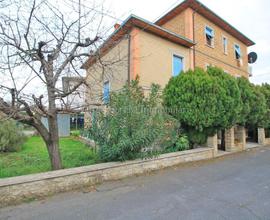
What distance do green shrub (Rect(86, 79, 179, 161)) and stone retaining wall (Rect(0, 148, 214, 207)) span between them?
291 mm

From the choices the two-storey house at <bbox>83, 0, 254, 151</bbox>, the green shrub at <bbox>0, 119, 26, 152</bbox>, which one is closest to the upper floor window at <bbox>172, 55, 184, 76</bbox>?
the two-storey house at <bbox>83, 0, 254, 151</bbox>

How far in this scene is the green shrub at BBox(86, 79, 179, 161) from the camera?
4902 mm

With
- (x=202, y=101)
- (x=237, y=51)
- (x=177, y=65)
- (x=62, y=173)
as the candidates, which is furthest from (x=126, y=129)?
(x=237, y=51)

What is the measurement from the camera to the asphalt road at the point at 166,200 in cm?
298

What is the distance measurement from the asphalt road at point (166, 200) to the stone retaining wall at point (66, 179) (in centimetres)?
19

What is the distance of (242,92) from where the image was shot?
8031mm

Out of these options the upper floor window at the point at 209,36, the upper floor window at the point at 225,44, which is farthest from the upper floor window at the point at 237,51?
the upper floor window at the point at 209,36

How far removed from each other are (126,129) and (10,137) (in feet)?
19.1

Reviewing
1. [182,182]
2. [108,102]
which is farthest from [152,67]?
[182,182]

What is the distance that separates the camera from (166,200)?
3.48 m

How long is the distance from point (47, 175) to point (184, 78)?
17.8 ft

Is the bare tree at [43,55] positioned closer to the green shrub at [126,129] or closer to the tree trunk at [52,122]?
the tree trunk at [52,122]

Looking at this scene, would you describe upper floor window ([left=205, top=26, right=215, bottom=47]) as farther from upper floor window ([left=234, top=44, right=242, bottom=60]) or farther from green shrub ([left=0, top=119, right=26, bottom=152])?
green shrub ([left=0, top=119, right=26, bottom=152])

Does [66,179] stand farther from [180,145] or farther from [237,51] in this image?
[237,51]
